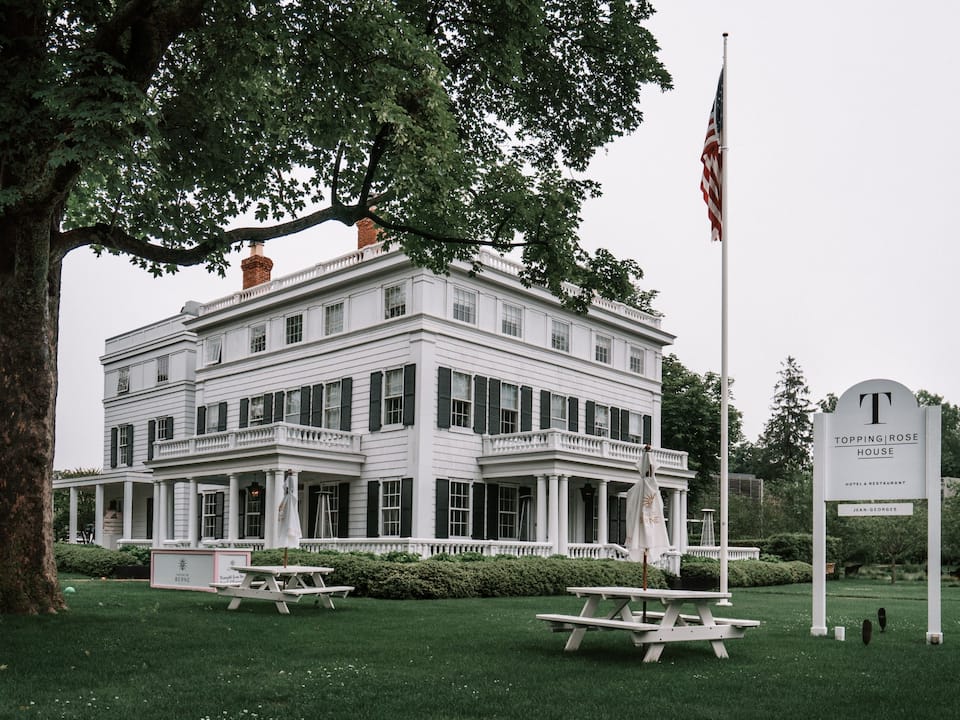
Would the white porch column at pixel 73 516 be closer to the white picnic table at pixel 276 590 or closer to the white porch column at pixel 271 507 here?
the white porch column at pixel 271 507

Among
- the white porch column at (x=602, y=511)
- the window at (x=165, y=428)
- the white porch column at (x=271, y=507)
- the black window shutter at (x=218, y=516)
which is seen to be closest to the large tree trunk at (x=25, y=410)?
the white porch column at (x=271, y=507)

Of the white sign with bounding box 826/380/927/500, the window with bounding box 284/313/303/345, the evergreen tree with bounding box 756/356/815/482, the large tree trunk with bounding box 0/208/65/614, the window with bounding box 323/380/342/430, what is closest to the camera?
the white sign with bounding box 826/380/927/500

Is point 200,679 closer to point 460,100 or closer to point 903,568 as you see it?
point 460,100

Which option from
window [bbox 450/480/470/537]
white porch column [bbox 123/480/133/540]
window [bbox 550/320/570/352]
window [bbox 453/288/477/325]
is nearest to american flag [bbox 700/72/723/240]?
window [bbox 453/288/477/325]

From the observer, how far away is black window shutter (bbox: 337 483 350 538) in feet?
102

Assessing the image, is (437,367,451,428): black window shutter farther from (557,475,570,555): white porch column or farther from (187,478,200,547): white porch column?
(187,478,200,547): white porch column

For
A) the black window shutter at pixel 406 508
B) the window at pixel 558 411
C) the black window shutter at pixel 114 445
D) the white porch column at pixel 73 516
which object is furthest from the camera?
the black window shutter at pixel 114 445

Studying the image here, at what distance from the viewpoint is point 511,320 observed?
3253cm

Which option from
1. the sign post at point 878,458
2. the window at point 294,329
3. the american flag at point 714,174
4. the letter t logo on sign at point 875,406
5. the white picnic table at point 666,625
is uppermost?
the american flag at point 714,174

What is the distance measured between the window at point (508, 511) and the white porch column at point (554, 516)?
8.67 feet

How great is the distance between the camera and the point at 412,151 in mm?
13539

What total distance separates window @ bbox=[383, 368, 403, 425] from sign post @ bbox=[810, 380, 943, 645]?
17.7m

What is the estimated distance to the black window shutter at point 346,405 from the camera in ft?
104

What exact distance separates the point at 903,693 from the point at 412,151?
28.2ft
